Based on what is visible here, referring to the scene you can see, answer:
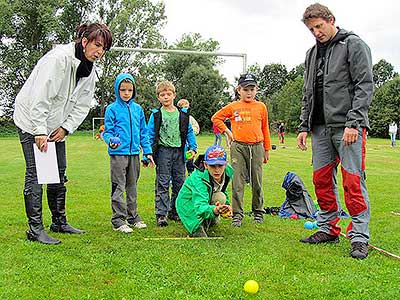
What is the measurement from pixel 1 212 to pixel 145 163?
6.62 feet

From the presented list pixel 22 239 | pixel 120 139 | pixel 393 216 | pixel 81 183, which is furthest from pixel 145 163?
pixel 81 183


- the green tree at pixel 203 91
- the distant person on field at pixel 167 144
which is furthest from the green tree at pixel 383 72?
the distant person on field at pixel 167 144

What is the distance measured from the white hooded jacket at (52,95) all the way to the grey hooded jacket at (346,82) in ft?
7.81

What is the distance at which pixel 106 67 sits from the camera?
45438mm

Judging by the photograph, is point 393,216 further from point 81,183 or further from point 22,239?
point 81,183

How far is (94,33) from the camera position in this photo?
486cm

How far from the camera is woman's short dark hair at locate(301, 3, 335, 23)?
4.77 m

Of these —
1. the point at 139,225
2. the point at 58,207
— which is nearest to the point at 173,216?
the point at 139,225

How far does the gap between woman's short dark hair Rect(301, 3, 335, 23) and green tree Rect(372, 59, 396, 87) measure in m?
68.0

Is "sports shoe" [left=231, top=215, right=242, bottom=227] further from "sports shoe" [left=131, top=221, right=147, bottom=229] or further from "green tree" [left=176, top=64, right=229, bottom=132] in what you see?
"green tree" [left=176, top=64, right=229, bottom=132]

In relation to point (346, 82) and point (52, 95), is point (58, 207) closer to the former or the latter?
point (52, 95)

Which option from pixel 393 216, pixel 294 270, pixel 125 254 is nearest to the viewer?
pixel 294 270

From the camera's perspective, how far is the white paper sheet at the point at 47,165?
4.83 metres

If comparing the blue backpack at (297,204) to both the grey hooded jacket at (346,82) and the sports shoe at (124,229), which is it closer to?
the grey hooded jacket at (346,82)
